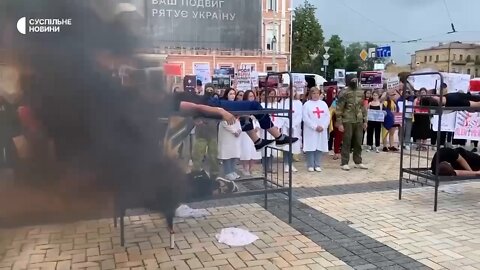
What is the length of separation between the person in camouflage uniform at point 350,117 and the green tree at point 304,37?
35.2 meters

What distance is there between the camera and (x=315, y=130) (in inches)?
328

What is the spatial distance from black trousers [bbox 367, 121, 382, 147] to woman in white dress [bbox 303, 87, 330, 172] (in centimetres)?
261

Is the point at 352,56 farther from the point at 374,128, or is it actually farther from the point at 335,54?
the point at 374,128

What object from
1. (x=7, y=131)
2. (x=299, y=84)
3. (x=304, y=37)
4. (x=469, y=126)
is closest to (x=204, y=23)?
(x=7, y=131)

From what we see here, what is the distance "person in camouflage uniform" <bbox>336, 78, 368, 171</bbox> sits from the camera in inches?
323

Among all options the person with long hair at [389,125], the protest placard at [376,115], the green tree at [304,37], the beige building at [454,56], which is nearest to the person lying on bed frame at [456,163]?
the protest placard at [376,115]

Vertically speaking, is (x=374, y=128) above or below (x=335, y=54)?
below

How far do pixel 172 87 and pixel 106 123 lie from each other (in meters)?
0.34

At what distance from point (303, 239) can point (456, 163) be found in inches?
98.6

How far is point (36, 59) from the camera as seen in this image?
1614 millimetres

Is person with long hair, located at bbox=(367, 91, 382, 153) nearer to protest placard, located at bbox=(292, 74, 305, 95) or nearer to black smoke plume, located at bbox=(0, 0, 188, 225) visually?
protest placard, located at bbox=(292, 74, 305, 95)

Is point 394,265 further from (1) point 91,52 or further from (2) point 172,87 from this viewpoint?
(1) point 91,52

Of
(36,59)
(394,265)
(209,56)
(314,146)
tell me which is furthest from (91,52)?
(314,146)

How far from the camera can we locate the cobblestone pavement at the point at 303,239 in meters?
3.83
